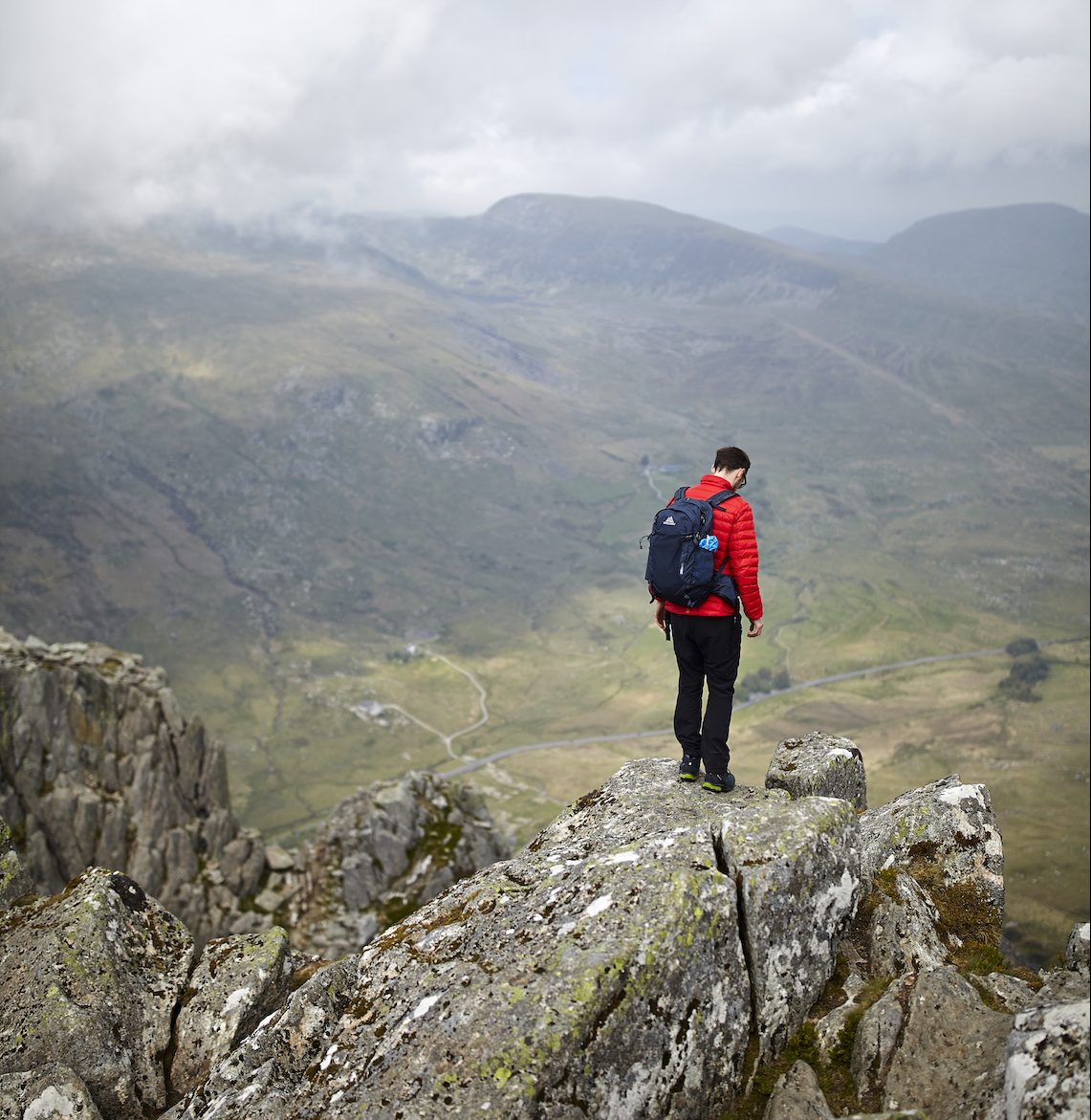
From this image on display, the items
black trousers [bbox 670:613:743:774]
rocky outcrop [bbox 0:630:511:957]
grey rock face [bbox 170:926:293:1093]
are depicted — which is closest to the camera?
black trousers [bbox 670:613:743:774]

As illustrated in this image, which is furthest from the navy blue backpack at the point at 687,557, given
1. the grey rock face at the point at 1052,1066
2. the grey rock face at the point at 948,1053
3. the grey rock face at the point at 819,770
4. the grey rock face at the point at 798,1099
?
the grey rock face at the point at 1052,1066

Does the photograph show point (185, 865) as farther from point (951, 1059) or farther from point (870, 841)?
point (951, 1059)

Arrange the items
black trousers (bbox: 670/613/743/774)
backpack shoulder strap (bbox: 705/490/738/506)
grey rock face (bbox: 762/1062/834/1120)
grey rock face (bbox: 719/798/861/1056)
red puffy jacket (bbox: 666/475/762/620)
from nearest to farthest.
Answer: grey rock face (bbox: 762/1062/834/1120)
grey rock face (bbox: 719/798/861/1056)
red puffy jacket (bbox: 666/475/762/620)
backpack shoulder strap (bbox: 705/490/738/506)
black trousers (bbox: 670/613/743/774)

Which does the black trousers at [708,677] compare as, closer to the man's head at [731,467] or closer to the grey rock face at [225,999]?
the man's head at [731,467]

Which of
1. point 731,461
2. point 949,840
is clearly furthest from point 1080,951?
point 731,461

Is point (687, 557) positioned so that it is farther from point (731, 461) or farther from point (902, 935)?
point (902, 935)

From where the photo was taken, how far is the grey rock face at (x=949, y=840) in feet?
58.5

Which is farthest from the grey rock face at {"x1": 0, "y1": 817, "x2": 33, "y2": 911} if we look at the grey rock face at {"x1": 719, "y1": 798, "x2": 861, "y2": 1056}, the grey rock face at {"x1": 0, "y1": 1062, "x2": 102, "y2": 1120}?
the grey rock face at {"x1": 719, "y1": 798, "x2": 861, "y2": 1056}

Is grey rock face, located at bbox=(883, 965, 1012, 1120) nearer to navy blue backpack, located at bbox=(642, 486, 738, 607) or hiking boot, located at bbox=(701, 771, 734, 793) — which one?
hiking boot, located at bbox=(701, 771, 734, 793)

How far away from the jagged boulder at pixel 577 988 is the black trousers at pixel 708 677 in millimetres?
2092

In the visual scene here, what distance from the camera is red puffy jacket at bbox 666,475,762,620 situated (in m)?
16.8

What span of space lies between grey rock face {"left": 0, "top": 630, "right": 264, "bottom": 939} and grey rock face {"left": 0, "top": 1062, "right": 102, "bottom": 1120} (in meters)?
40.5

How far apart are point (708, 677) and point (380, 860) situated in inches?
1722

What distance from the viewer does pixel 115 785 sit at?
6144 centimetres
